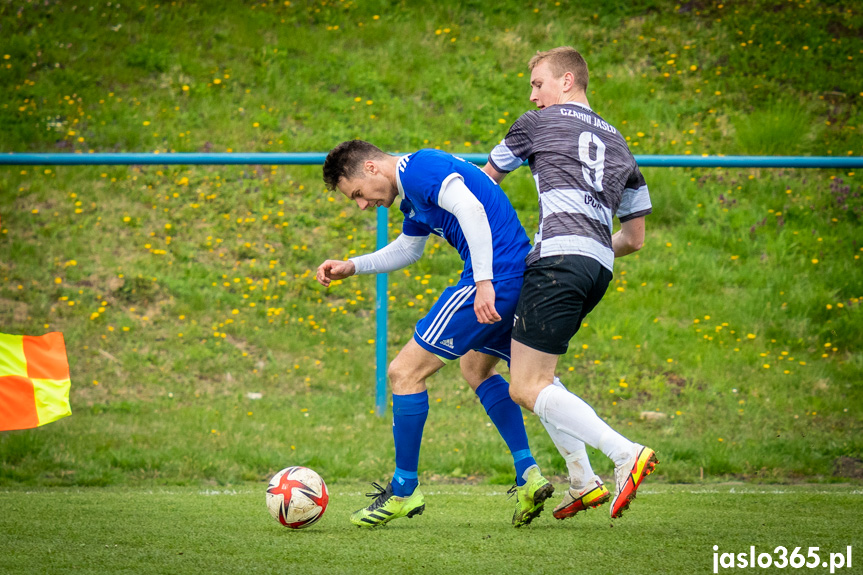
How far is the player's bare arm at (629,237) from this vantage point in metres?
3.54

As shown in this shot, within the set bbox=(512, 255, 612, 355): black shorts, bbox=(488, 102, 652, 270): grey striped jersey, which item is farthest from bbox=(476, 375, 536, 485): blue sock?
bbox=(488, 102, 652, 270): grey striped jersey

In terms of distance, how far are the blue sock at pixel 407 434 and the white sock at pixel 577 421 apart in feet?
1.93

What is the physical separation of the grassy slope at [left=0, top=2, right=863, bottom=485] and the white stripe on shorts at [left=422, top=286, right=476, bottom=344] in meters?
2.16

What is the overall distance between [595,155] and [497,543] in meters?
1.56

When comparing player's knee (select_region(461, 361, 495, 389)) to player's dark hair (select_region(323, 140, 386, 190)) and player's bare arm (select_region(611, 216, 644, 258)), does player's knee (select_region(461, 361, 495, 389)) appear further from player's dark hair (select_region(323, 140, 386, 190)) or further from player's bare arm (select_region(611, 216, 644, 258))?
player's dark hair (select_region(323, 140, 386, 190))

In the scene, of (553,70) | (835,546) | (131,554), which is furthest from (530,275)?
(131,554)

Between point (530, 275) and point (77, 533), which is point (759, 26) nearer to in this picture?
point (530, 275)

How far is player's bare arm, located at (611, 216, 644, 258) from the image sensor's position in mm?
3535

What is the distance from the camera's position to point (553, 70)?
3371mm

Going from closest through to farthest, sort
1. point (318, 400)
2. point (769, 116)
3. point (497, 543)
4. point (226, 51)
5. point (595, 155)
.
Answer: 1. point (497, 543)
2. point (595, 155)
3. point (318, 400)
4. point (769, 116)
5. point (226, 51)

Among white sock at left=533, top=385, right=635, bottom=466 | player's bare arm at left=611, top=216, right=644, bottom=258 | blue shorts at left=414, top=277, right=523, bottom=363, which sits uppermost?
player's bare arm at left=611, top=216, right=644, bottom=258

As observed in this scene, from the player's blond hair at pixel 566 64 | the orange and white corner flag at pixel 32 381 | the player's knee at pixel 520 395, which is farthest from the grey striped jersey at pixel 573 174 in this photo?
the orange and white corner flag at pixel 32 381

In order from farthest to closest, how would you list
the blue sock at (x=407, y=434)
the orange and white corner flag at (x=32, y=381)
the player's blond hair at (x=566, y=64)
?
1. the orange and white corner flag at (x=32, y=381)
2. the blue sock at (x=407, y=434)
3. the player's blond hair at (x=566, y=64)

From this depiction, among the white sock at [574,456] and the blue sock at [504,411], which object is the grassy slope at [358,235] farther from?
the white sock at [574,456]
